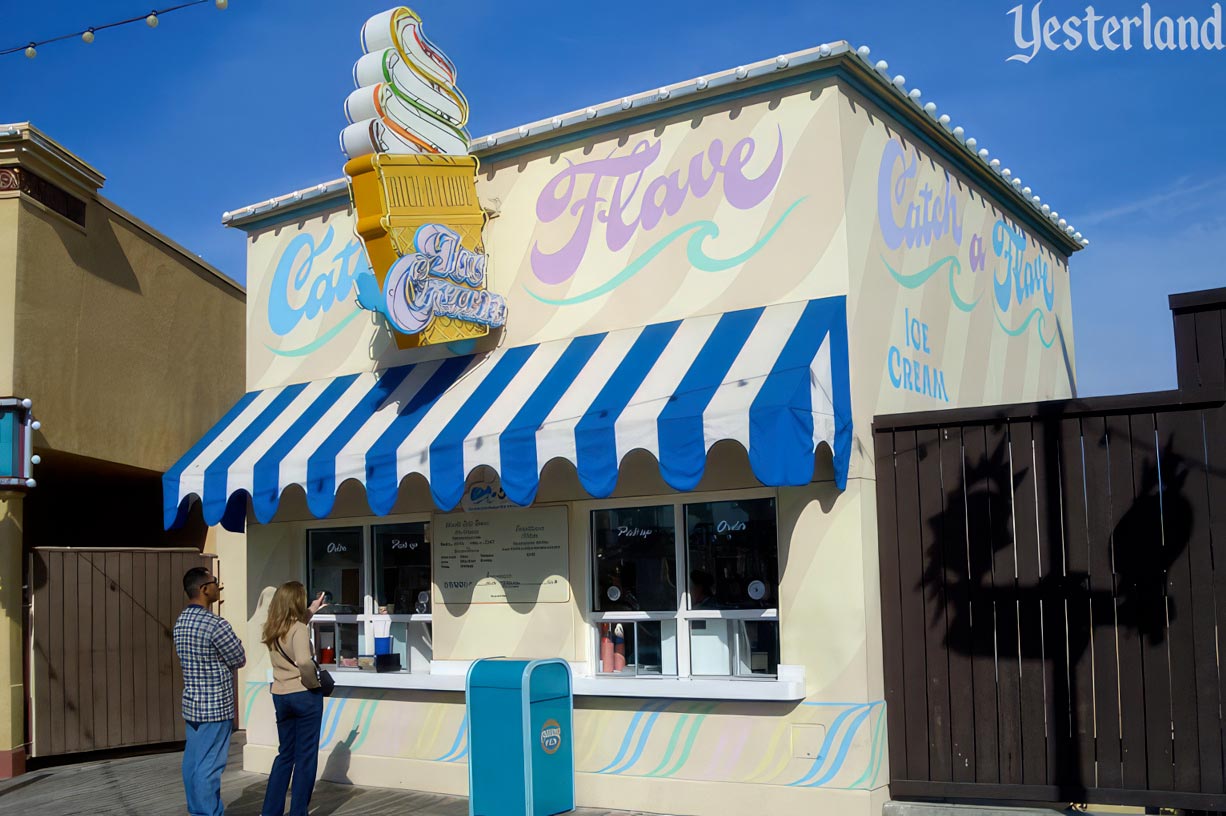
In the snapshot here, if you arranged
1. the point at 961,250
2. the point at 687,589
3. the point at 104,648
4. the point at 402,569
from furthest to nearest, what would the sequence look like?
1. the point at 104,648
2. the point at 402,569
3. the point at 961,250
4. the point at 687,589

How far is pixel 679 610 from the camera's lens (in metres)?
9.09

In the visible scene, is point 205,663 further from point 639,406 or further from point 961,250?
point 961,250

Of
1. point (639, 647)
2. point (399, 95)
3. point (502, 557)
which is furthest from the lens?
point (502, 557)

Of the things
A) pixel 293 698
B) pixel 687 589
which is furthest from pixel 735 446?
pixel 293 698

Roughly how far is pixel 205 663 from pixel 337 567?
3.25m

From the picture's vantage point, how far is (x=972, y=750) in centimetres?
802

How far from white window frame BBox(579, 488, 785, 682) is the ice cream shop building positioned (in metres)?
0.03

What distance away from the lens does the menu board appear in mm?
9609

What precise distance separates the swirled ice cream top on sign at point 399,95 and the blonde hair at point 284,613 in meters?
3.41

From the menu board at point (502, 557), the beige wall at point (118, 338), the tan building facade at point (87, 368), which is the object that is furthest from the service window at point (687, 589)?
the beige wall at point (118, 338)

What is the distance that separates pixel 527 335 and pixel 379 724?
143 inches

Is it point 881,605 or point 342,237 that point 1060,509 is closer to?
point 881,605

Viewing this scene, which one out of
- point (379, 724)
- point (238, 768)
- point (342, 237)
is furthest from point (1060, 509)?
point (238, 768)

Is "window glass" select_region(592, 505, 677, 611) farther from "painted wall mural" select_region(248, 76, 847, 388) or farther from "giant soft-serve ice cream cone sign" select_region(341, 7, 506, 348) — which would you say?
"giant soft-serve ice cream cone sign" select_region(341, 7, 506, 348)
